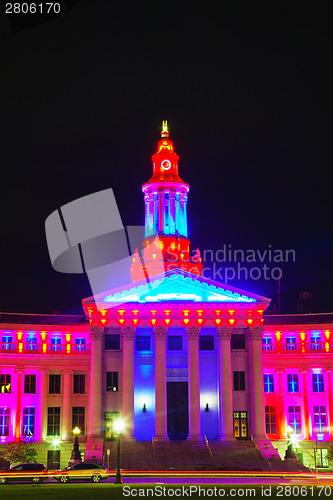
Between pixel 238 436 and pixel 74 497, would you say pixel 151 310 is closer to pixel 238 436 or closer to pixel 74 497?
pixel 238 436

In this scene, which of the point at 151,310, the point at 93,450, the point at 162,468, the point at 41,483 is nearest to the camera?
the point at 41,483

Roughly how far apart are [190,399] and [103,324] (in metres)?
12.4

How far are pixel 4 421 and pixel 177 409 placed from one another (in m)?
20.0

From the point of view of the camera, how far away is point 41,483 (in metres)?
55.1

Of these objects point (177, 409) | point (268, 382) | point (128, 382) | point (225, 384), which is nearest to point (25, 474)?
point (128, 382)

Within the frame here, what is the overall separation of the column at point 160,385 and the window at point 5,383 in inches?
740

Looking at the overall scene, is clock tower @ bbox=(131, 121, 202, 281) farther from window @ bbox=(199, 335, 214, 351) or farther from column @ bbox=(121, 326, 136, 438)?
column @ bbox=(121, 326, 136, 438)

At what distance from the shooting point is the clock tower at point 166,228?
10144cm

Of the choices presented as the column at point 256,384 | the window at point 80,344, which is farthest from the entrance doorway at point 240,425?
the window at point 80,344

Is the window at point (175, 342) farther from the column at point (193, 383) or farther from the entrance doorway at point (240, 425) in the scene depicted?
the entrance doorway at point (240, 425)

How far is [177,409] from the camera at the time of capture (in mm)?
83188

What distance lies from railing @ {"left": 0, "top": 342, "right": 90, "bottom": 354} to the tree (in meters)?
12.2

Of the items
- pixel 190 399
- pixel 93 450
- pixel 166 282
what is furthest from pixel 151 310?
pixel 93 450

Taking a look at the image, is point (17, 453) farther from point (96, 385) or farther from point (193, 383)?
point (193, 383)
